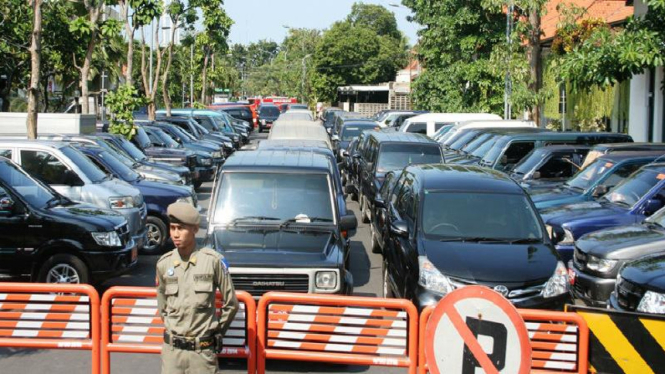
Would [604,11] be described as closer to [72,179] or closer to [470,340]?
[72,179]

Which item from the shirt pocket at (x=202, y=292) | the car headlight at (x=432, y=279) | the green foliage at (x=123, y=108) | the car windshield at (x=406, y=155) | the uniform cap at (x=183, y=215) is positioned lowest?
the car headlight at (x=432, y=279)

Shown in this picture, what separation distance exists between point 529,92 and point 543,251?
21.9 m

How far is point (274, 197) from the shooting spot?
10367 millimetres

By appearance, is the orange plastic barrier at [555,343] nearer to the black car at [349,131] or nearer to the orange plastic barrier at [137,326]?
the orange plastic barrier at [137,326]

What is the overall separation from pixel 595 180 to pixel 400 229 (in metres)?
6.24

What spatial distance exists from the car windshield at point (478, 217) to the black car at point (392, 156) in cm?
667

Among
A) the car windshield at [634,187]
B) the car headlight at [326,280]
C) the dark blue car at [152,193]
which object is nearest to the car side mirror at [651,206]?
the car windshield at [634,187]

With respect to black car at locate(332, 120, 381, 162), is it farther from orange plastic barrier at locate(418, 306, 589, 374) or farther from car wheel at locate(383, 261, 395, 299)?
orange plastic barrier at locate(418, 306, 589, 374)

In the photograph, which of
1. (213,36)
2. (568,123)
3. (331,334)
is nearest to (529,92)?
(568,123)

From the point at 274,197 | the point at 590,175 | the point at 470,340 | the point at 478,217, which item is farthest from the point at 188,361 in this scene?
the point at 590,175

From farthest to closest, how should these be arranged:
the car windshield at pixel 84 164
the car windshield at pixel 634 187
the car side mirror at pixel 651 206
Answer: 1. the car windshield at pixel 84 164
2. the car windshield at pixel 634 187
3. the car side mirror at pixel 651 206

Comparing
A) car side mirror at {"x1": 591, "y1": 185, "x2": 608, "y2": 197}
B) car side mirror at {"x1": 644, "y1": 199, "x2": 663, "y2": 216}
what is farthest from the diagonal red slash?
car side mirror at {"x1": 591, "y1": 185, "x2": 608, "y2": 197}

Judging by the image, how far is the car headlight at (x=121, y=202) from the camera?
14.5 m

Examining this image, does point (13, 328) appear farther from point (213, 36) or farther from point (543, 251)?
point (213, 36)
